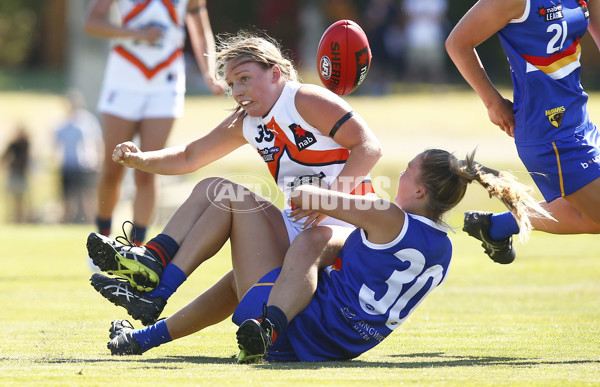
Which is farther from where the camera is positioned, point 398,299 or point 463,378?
point 398,299

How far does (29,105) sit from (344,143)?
60.9 ft

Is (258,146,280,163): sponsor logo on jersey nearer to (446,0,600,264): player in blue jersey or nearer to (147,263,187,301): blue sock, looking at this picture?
(147,263,187,301): blue sock

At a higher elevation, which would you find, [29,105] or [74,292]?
[29,105]

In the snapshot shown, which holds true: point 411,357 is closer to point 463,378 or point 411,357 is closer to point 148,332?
point 463,378

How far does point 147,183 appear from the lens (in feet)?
22.1

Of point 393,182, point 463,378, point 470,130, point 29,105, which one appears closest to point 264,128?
point 463,378

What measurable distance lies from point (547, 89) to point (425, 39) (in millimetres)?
17345

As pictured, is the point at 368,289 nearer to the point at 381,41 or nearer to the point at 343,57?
the point at 343,57

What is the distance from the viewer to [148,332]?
417cm

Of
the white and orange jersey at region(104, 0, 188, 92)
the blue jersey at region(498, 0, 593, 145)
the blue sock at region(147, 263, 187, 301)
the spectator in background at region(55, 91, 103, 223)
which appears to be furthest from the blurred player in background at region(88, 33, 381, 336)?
the spectator in background at region(55, 91, 103, 223)

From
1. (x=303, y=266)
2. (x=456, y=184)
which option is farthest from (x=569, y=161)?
(x=303, y=266)

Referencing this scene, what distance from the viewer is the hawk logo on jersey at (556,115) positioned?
176 inches

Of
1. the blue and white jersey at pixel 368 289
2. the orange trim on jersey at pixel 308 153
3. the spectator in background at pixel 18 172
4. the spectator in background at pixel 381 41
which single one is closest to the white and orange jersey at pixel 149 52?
the orange trim on jersey at pixel 308 153

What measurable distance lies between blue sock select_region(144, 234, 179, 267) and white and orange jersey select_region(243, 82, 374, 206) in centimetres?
64
